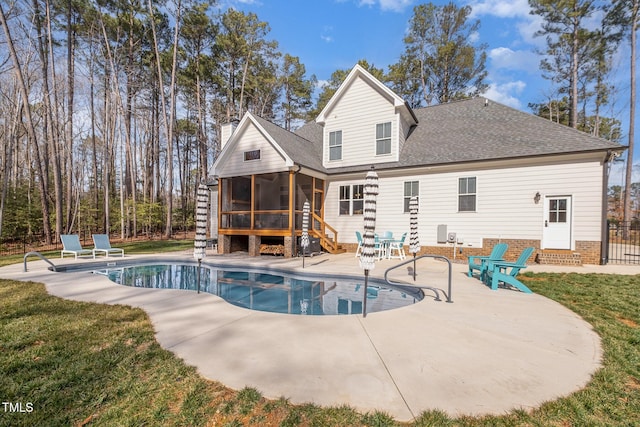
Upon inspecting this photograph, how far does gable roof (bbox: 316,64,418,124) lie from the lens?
1264cm

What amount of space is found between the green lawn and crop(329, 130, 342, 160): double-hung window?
1163cm

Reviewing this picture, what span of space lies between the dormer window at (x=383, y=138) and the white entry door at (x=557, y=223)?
6.65m

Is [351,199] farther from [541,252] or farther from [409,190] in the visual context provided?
[541,252]

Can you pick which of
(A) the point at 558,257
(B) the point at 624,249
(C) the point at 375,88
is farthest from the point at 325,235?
(B) the point at 624,249

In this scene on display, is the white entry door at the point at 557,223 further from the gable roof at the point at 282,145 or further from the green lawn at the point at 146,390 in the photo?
the gable roof at the point at 282,145

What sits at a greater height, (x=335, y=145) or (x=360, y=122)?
(x=360, y=122)

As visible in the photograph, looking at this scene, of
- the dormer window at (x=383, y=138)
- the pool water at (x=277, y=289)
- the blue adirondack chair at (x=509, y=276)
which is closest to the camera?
the pool water at (x=277, y=289)

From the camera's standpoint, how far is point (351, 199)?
1349 centimetres

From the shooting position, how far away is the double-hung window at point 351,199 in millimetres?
13383

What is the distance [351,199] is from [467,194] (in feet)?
17.0

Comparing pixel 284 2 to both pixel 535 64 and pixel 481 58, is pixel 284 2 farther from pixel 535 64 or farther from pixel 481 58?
pixel 535 64

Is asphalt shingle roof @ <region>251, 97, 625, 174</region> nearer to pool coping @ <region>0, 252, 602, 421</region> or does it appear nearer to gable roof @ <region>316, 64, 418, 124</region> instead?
gable roof @ <region>316, 64, 418, 124</region>

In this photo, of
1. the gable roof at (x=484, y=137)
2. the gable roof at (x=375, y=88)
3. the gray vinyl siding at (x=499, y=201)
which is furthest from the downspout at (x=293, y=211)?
the gable roof at (x=484, y=137)

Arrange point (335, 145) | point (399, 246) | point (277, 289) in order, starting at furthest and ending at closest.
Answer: point (335, 145) → point (399, 246) → point (277, 289)
